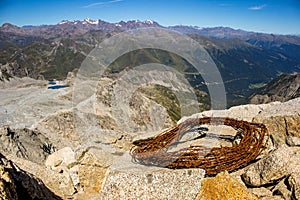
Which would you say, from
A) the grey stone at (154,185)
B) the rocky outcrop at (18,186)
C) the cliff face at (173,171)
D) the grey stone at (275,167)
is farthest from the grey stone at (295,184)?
the rocky outcrop at (18,186)

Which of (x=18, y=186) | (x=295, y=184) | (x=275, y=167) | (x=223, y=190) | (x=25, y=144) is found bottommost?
(x=25, y=144)

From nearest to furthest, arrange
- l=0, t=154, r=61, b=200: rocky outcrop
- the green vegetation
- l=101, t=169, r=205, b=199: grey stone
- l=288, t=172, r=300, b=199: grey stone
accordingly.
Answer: l=0, t=154, r=61, b=200: rocky outcrop, l=288, t=172, r=300, b=199: grey stone, l=101, t=169, r=205, b=199: grey stone, the green vegetation

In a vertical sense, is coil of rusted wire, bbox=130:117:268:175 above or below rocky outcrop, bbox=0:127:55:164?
above

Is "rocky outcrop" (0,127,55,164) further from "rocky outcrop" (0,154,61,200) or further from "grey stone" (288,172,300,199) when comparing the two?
"grey stone" (288,172,300,199)

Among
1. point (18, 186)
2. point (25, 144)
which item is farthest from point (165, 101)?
point (18, 186)

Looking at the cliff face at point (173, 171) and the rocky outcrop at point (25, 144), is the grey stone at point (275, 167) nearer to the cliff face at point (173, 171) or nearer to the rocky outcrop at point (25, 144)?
the cliff face at point (173, 171)

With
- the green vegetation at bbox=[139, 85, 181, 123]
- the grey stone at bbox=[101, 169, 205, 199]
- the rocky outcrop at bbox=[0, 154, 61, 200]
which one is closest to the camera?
the rocky outcrop at bbox=[0, 154, 61, 200]

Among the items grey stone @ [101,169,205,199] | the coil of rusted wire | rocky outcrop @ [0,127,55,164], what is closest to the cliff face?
grey stone @ [101,169,205,199]

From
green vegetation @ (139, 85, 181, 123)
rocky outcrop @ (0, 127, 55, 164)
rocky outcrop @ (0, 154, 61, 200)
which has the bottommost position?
green vegetation @ (139, 85, 181, 123)

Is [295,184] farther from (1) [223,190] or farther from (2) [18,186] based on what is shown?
(2) [18,186]
